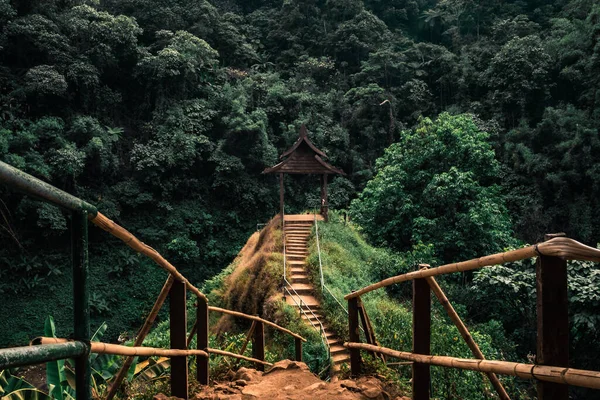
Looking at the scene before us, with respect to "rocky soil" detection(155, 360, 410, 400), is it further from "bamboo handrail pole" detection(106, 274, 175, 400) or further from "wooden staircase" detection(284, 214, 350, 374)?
"wooden staircase" detection(284, 214, 350, 374)

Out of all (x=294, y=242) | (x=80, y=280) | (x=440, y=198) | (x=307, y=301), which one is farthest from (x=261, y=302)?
(x=80, y=280)

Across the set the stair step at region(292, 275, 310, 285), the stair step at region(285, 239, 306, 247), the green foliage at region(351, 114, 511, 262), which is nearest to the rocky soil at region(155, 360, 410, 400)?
the stair step at region(292, 275, 310, 285)

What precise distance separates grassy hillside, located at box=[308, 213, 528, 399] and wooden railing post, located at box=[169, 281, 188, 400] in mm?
2681

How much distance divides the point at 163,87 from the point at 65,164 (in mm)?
6466

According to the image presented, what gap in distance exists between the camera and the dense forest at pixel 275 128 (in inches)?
603

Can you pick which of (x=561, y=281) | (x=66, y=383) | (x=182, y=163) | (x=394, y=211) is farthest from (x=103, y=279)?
(x=561, y=281)

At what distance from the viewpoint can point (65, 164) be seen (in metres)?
16.7

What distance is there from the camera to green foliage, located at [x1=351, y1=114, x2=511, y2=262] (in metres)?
13.9

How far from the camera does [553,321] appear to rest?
1.50 m

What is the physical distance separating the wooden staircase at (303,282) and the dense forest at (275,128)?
277cm

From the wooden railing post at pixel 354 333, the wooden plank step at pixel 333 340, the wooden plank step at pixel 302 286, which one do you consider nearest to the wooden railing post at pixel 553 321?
the wooden railing post at pixel 354 333

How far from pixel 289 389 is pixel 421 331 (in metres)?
1.62

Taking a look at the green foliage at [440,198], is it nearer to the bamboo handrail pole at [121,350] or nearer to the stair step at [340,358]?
the stair step at [340,358]

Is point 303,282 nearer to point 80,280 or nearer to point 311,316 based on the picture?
point 311,316
